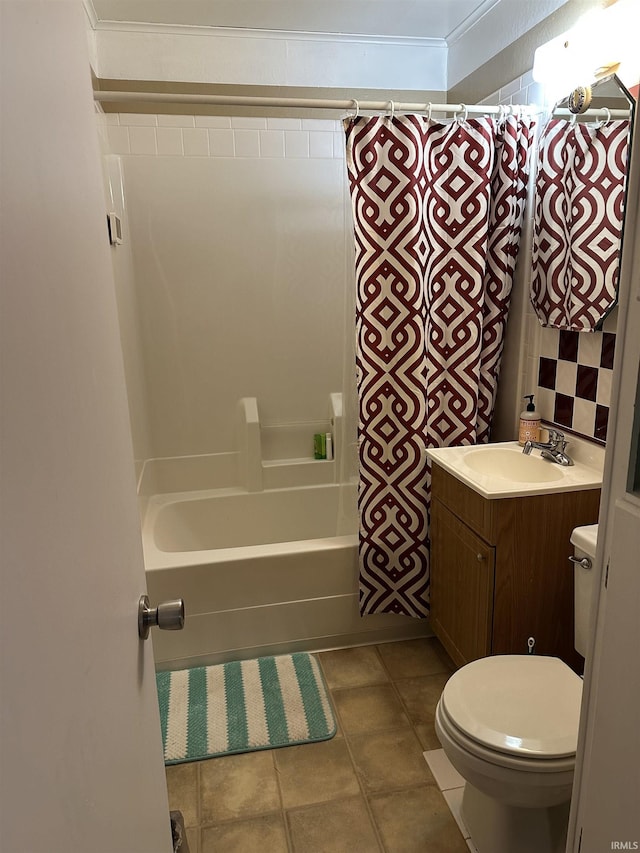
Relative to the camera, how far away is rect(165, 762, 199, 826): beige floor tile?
1.73 m

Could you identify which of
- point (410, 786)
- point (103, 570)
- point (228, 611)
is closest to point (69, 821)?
point (103, 570)

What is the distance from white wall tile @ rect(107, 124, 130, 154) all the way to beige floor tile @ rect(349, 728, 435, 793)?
2648mm

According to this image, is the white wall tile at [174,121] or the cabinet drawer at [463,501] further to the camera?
the white wall tile at [174,121]

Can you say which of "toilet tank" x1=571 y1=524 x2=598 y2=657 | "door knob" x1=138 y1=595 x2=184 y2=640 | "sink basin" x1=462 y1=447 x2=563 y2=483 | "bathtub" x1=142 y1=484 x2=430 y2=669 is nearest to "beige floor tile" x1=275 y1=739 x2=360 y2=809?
"bathtub" x1=142 y1=484 x2=430 y2=669

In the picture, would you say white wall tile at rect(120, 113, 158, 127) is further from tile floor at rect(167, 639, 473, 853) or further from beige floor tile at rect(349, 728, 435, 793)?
beige floor tile at rect(349, 728, 435, 793)

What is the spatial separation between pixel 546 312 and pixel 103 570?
1.87 m

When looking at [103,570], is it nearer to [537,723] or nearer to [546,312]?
[537,723]

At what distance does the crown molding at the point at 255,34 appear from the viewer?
2.55 m

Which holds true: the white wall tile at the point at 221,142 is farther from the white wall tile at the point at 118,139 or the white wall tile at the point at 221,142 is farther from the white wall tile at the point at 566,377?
the white wall tile at the point at 566,377

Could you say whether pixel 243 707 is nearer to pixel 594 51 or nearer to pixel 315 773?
pixel 315 773

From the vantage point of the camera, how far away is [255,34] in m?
2.66

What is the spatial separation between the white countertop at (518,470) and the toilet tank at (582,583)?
0.18m

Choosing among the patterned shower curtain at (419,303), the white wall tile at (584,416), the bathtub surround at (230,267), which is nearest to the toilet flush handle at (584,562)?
the white wall tile at (584,416)

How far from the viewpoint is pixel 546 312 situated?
2129 millimetres
